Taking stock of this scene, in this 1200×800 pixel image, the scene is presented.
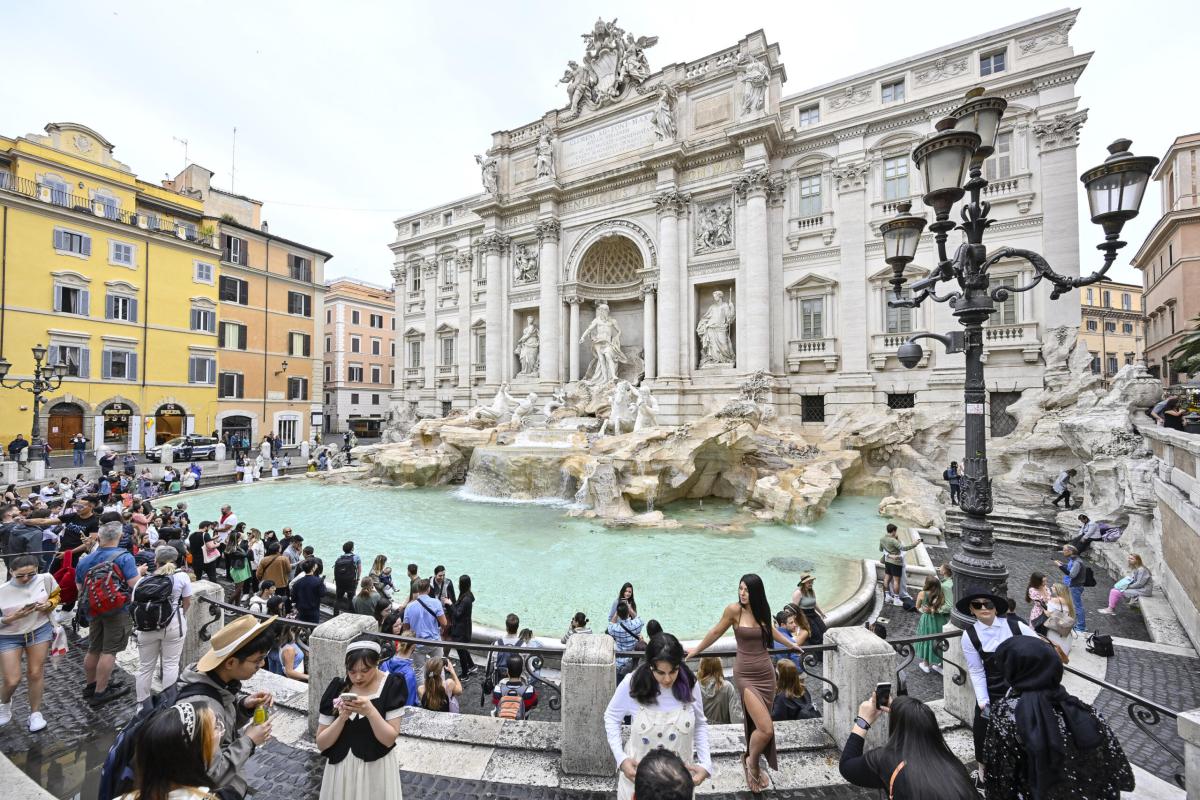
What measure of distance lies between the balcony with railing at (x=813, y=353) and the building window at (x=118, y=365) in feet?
100

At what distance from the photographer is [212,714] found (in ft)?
6.18

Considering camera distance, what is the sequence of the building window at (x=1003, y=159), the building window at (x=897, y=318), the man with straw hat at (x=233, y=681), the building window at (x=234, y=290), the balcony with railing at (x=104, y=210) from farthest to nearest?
the building window at (x=234, y=290)
the balcony with railing at (x=104, y=210)
the building window at (x=897, y=318)
the building window at (x=1003, y=159)
the man with straw hat at (x=233, y=681)

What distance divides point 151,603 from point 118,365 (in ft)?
89.8

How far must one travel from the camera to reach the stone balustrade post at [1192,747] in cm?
235

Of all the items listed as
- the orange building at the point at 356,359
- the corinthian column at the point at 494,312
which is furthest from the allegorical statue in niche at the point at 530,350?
the orange building at the point at 356,359

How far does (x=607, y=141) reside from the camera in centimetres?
2322

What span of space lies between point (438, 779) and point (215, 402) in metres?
30.4

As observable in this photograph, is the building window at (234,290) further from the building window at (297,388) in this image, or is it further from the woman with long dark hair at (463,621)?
the woman with long dark hair at (463,621)

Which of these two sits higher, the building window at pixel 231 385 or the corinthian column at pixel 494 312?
the corinthian column at pixel 494 312

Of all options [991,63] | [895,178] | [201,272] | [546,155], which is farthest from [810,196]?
[201,272]

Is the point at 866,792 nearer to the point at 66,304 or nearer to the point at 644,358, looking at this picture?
the point at 644,358

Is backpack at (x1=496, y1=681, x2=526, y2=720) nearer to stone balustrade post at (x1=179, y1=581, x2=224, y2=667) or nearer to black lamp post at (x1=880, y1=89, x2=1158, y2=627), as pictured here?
stone balustrade post at (x1=179, y1=581, x2=224, y2=667)

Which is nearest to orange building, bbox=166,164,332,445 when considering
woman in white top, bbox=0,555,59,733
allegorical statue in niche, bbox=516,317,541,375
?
allegorical statue in niche, bbox=516,317,541,375

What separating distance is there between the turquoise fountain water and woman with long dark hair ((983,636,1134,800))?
140 inches
